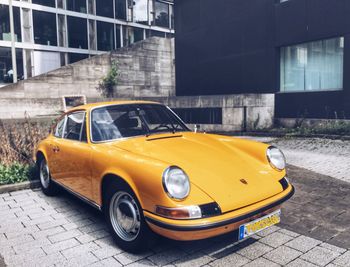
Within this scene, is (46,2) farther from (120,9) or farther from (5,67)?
(120,9)

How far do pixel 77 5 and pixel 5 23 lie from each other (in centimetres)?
699

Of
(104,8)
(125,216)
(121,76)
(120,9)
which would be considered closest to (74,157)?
(125,216)

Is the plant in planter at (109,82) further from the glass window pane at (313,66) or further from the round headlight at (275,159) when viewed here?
the round headlight at (275,159)

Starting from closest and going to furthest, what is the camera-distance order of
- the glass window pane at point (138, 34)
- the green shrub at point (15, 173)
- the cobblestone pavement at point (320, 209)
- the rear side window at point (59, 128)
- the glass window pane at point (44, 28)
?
the cobblestone pavement at point (320, 209) < the rear side window at point (59, 128) < the green shrub at point (15, 173) < the glass window pane at point (44, 28) < the glass window pane at point (138, 34)

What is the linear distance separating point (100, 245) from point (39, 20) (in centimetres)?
3056

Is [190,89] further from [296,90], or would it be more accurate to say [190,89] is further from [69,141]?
[69,141]

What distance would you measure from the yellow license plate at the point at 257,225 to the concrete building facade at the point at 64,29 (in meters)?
27.4

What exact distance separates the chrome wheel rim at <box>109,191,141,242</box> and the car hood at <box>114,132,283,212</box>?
1.67 ft

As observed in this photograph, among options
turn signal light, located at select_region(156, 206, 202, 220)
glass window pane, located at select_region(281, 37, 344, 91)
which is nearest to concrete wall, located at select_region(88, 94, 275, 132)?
glass window pane, located at select_region(281, 37, 344, 91)

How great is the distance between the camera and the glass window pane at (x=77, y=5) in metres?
30.8

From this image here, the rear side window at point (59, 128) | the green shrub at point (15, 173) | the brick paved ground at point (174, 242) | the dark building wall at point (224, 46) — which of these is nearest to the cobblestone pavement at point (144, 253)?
the brick paved ground at point (174, 242)

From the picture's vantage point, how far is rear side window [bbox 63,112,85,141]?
4203mm

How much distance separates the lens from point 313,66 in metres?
12.7

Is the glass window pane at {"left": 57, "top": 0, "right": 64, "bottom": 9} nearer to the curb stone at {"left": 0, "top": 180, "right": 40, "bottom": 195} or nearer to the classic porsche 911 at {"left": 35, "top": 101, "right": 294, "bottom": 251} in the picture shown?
the curb stone at {"left": 0, "top": 180, "right": 40, "bottom": 195}
